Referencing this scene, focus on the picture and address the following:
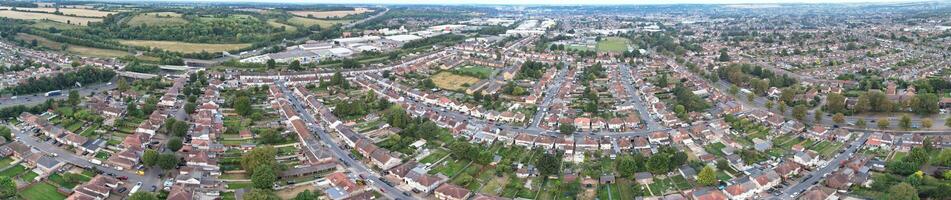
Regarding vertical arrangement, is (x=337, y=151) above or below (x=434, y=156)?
above

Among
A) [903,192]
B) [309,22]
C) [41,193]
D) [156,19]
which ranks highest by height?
[156,19]

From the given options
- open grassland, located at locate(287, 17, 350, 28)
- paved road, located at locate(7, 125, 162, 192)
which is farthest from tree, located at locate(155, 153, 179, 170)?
open grassland, located at locate(287, 17, 350, 28)

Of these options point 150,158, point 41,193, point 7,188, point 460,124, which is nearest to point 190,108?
point 150,158

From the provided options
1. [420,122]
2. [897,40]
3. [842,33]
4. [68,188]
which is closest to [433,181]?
[420,122]

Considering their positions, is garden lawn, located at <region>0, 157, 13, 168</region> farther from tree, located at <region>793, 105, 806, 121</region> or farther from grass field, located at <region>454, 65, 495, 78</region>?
tree, located at <region>793, 105, 806, 121</region>

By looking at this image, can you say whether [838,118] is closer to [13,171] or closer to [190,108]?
[190,108]
